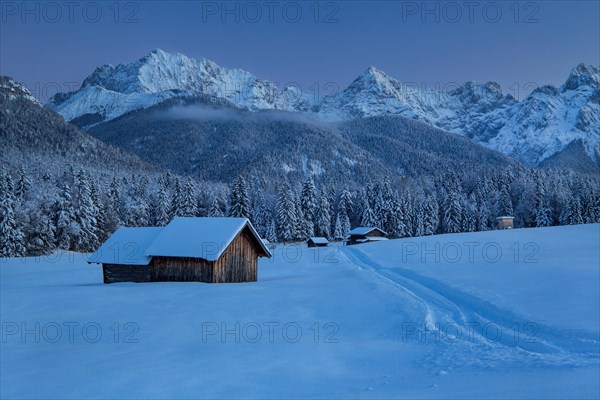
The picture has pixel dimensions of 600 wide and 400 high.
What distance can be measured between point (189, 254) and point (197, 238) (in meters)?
1.38

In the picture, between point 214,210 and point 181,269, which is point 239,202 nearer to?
point 214,210

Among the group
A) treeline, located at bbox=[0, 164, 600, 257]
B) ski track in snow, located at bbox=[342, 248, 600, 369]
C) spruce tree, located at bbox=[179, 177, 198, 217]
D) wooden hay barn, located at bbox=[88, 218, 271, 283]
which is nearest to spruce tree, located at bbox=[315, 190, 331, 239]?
treeline, located at bbox=[0, 164, 600, 257]

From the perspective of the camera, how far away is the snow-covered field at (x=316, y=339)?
311 inches

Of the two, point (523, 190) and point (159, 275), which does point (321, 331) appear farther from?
point (523, 190)

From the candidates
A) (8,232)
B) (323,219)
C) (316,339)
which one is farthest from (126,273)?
(323,219)

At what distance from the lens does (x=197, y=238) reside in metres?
25.0

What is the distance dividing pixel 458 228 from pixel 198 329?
83.1 metres

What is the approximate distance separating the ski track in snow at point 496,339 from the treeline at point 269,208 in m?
58.8

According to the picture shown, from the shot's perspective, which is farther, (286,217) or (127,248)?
(286,217)

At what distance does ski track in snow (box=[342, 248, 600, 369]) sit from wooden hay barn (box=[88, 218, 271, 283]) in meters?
12.2

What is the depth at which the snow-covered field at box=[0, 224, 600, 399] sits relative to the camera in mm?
7895

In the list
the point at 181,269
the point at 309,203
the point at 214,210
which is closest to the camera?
the point at 181,269

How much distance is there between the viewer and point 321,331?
41.7ft

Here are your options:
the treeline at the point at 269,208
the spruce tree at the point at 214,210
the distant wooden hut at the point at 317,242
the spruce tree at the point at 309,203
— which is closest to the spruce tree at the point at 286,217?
the treeline at the point at 269,208
